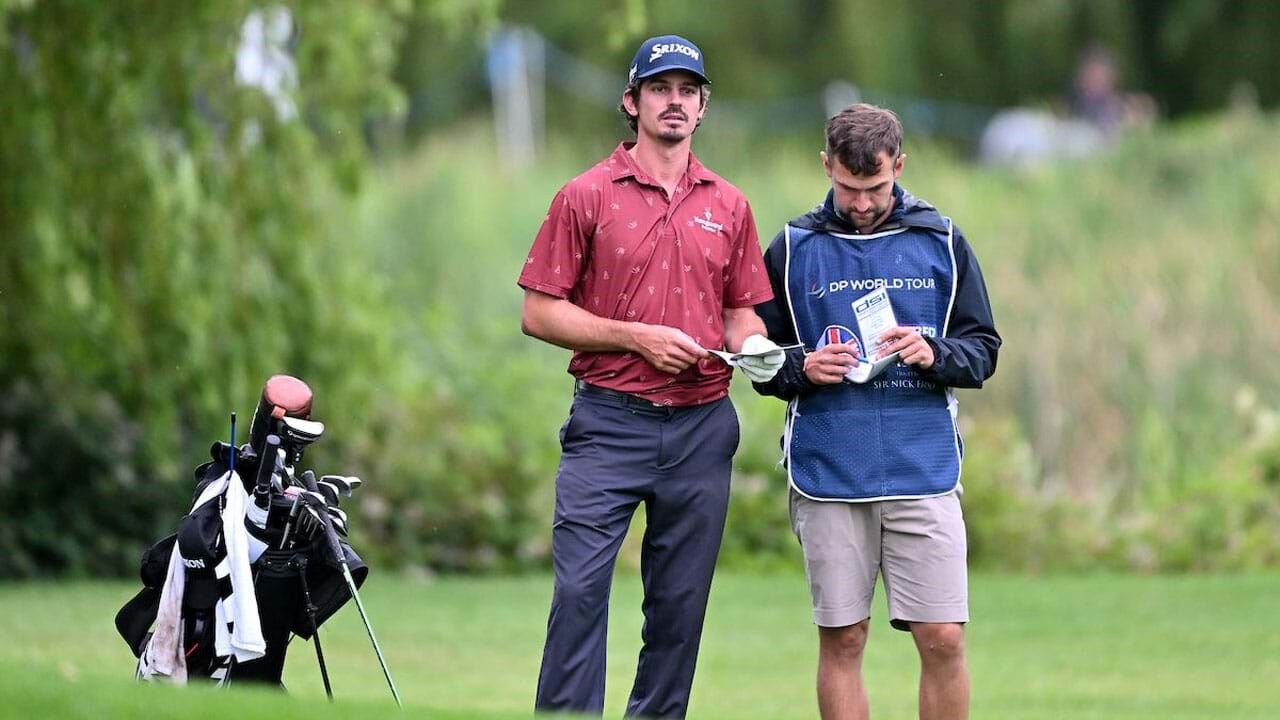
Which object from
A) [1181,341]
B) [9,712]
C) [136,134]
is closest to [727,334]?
[9,712]

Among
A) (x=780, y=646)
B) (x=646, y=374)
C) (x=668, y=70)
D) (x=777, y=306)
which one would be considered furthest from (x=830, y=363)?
(x=780, y=646)

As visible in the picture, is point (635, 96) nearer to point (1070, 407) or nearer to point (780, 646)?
point (780, 646)

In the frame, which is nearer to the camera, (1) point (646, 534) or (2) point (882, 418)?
(2) point (882, 418)

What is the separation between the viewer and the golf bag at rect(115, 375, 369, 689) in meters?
6.44

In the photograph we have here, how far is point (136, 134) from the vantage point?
1221 centimetres

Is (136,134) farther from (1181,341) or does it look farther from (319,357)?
(1181,341)

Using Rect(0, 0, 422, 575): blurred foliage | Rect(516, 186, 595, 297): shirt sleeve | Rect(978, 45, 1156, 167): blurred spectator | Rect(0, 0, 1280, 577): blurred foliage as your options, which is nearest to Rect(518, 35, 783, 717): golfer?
Rect(516, 186, 595, 297): shirt sleeve

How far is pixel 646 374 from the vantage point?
656cm

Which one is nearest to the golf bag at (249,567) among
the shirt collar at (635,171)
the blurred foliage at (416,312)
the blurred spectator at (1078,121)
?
the shirt collar at (635,171)

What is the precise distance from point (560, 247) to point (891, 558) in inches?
49.7

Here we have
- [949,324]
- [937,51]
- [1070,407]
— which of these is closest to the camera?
[949,324]

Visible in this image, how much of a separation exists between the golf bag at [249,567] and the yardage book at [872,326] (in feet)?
4.74

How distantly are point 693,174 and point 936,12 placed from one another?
1826cm

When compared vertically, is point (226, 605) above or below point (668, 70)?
below
